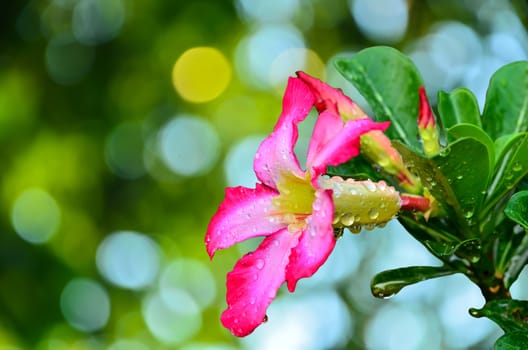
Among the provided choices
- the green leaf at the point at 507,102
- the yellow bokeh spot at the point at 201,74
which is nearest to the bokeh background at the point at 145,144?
the yellow bokeh spot at the point at 201,74

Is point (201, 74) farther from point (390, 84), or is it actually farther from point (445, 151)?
point (445, 151)

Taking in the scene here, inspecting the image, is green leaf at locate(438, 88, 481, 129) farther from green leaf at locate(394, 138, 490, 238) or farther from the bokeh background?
the bokeh background

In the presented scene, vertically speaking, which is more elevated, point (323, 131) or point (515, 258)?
point (323, 131)

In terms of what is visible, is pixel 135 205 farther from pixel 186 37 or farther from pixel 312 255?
pixel 312 255

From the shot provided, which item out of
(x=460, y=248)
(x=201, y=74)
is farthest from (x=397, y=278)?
(x=201, y=74)

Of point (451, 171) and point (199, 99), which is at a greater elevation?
point (451, 171)

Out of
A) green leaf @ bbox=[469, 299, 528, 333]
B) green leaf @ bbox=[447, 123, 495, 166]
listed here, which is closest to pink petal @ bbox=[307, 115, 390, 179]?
green leaf @ bbox=[447, 123, 495, 166]

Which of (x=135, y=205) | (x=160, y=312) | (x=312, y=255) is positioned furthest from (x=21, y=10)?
(x=312, y=255)
